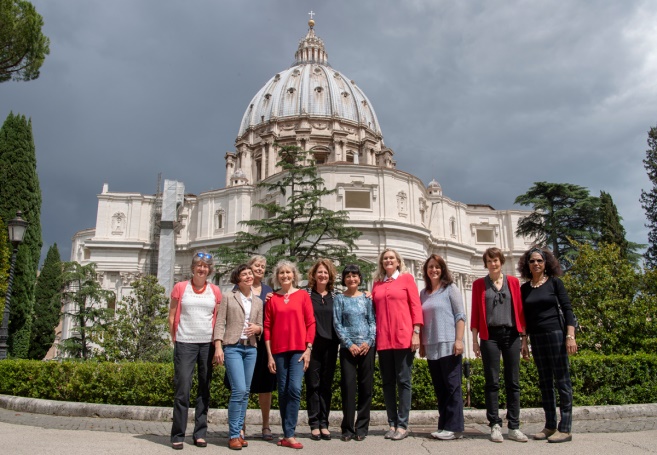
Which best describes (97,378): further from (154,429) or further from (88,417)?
(154,429)

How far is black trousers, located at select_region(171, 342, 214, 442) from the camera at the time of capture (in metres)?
5.51

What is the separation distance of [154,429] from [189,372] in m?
1.85

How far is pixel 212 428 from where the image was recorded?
7051 mm

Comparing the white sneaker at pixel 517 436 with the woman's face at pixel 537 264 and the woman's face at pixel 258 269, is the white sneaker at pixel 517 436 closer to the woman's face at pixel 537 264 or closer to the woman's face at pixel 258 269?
the woman's face at pixel 537 264

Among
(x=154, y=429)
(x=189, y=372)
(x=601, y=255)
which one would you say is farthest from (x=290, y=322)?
(x=601, y=255)

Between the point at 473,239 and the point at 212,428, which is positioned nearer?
the point at 212,428

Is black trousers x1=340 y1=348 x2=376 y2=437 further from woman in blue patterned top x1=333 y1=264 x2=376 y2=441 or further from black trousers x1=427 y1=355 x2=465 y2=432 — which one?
black trousers x1=427 y1=355 x2=465 y2=432

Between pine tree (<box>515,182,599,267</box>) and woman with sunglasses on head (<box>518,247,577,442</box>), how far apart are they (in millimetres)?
27577

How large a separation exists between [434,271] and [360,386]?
5.47 feet

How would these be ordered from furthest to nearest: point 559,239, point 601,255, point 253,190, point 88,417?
1. point 253,190
2. point 559,239
3. point 601,255
4. point 88,417

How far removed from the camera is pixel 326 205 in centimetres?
3572

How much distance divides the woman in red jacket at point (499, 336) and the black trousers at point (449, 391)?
1.04 feet

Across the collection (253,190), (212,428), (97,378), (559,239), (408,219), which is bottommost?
(212,428)

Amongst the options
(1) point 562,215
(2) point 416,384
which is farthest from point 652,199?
(2) point 416,384
